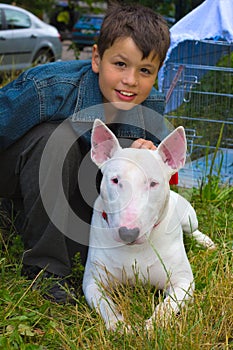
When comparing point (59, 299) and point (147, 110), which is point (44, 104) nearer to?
point (147, 110)

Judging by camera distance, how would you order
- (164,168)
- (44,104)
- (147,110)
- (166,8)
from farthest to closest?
(166,8), (147,110), (44,104), (164,168)

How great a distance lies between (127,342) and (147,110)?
47.5 inches

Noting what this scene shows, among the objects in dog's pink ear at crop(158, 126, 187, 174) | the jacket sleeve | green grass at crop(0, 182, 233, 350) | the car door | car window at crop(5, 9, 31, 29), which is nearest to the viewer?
green grass at crop(0, 182, 233, 350)

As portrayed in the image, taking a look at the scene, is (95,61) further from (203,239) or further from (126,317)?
(126,317)

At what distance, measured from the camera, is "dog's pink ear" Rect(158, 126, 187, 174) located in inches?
94.1

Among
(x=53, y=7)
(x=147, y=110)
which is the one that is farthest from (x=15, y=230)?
(x=53, y=7)

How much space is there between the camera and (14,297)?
8.15 feet

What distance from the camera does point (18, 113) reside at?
2.73 metres

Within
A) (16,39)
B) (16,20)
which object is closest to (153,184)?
(16,39)

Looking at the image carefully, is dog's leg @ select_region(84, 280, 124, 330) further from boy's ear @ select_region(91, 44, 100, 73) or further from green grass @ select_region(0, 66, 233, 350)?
boy's ear @ select_region(91, 44, 100, 73)

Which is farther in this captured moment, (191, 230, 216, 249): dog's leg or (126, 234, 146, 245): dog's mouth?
(191, 230, 216, 249): dog's leg

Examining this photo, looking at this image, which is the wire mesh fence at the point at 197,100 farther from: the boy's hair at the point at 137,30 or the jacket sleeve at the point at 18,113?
the jacket sleeve at the point at 18,113

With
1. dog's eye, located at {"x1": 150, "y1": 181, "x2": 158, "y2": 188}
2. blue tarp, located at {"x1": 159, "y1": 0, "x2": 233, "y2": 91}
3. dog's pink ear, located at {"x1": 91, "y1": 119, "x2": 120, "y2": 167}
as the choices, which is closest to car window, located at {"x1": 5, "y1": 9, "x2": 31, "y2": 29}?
blue tarp, located at {"x1": 159, "y1": 0, "x2": 233, "y2": 91}

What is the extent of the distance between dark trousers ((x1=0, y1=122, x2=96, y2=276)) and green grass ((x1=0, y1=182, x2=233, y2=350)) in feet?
0.38
